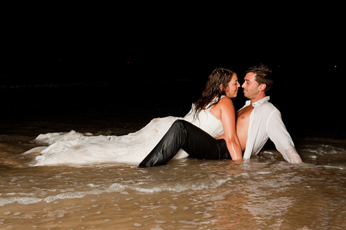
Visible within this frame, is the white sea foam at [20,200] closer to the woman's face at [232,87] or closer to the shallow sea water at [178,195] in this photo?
the shallow sea water at [178,195]

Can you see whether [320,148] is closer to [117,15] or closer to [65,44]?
[65,44]

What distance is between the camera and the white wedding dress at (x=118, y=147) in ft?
19.0

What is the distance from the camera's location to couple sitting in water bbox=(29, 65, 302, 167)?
212 inches

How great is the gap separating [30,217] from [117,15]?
59420 millimetres

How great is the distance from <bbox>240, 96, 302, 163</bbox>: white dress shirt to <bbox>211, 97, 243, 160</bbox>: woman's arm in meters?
0.19

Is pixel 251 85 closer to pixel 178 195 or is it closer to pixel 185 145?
pixel 185 145

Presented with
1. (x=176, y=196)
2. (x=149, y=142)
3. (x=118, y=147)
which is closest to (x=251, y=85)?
(x=149, y=142)

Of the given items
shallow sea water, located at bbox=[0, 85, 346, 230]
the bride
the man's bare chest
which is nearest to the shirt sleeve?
shallow sea water, located at bbox=[0, 85, 346, 230]

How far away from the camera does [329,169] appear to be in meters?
5.50

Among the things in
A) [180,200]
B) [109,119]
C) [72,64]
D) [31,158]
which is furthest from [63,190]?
[72,64]

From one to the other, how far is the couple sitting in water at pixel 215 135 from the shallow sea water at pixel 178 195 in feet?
0.71

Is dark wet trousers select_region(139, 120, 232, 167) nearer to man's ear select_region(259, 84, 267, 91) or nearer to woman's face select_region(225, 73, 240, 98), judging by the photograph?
woman's face select_region(225, 73, 240, 98)

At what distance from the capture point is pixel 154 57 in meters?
64.8

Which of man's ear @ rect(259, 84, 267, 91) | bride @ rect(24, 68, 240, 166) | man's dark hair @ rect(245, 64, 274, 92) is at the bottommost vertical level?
bride @ rect(24, 68, 240, 166)
